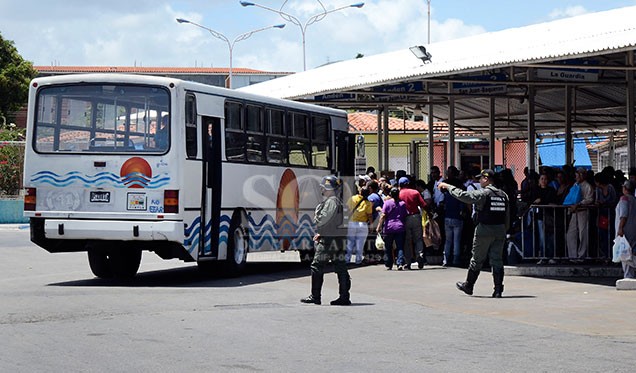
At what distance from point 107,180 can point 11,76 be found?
63.8 metres

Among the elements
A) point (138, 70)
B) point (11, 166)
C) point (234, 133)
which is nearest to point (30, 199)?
point (234, 133)

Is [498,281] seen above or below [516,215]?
below

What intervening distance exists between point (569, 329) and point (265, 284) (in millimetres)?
6766

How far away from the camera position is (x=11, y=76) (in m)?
78.6

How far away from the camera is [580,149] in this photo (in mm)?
47688

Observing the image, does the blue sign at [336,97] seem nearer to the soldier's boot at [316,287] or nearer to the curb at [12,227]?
the curb at [12,227]

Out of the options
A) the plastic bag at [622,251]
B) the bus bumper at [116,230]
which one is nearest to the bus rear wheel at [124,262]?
the bus bumper at [116,230]

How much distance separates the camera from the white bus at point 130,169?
17.6m

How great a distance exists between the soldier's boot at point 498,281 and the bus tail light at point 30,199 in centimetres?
714

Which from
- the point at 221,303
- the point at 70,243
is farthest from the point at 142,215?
the point at 221,303

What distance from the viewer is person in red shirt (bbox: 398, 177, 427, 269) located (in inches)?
864

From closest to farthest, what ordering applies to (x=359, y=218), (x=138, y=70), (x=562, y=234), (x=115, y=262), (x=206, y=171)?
(x=206, y=171)
(x=115, y=262)
(x=562, y=234)
(x=359, y=218)
(x=138, y=70)

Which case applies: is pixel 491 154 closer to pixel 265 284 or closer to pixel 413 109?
pixel 413 109

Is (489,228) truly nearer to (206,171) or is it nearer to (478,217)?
(478,217)
